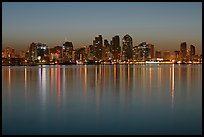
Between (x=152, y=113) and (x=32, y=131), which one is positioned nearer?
(x=32, y=131)

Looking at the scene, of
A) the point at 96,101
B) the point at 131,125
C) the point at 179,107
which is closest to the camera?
the point at 131,125

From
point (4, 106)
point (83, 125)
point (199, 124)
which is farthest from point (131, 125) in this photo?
point (4, 106)

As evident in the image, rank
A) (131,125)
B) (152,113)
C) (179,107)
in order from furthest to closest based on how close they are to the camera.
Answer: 1. (179,107)
2. (152,113)
3. (131,125)

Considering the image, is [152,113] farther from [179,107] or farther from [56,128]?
[56,128]

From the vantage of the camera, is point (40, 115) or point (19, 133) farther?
point (40, 115)

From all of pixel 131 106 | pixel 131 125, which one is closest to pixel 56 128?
pixel 131 125

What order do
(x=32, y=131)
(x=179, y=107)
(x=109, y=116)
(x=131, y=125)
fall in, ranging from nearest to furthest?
(x=32, y=131) → (x=131, y=125) → (x=109, y=116) → (x=179, y=107)

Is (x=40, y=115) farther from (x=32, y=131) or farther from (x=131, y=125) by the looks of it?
(x=131, y=125)

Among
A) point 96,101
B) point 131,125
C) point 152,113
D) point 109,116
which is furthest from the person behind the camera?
point 96,101

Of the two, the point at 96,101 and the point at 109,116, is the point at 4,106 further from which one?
the point at 109,116
